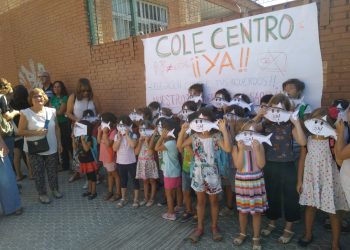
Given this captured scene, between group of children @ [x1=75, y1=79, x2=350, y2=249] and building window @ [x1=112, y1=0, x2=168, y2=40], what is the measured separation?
119 inches

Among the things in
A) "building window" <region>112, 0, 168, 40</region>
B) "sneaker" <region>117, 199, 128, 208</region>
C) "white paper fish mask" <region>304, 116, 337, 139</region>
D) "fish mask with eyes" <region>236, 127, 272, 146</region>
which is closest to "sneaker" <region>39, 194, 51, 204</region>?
"sneaker" <region>117, 199, 128, 208</region>

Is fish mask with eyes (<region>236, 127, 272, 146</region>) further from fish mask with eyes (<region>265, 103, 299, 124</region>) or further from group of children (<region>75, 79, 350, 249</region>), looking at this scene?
fish mask with eyes (<region>265, 103, 299, 124</region>)

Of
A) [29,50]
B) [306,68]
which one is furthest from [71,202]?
[29,50]

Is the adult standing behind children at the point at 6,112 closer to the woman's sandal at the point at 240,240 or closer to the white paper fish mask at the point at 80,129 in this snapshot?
the white paper fish mask at the point at 80,129

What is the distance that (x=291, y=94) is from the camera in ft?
11.6

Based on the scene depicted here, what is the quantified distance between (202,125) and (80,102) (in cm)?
303

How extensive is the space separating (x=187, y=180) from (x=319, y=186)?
1.48m

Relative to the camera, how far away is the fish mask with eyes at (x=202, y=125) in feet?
10.6

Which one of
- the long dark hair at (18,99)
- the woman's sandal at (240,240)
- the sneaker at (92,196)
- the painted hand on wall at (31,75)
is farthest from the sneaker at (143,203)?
the painted hand on wall at (31,75)

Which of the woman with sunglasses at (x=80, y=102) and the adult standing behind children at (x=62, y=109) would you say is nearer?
the woman with sunglasses at (x=80, y=102)

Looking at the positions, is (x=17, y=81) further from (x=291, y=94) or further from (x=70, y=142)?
(x=291, y=94)

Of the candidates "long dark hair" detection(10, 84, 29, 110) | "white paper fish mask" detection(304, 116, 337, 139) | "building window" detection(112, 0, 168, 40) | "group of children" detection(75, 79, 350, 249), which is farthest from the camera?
"building window" detection(112, 0, 168, 40)

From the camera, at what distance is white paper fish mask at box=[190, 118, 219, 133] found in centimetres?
323

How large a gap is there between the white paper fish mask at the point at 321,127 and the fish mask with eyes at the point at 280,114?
188mm
